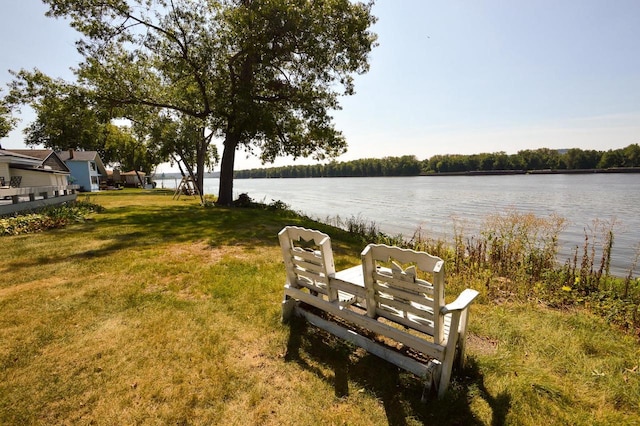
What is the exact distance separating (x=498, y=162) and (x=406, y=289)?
436 ft

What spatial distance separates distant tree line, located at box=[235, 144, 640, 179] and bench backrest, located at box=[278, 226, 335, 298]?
10328cm

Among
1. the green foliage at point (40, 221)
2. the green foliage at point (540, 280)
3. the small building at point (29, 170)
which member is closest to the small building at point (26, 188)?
the small building at point (29, 170)

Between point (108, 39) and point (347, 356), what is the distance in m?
19.8

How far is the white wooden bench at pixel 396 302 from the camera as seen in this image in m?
3.12

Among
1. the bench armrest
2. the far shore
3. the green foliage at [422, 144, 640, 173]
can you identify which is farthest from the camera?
the green foliage at [422, 144, 640, 173]

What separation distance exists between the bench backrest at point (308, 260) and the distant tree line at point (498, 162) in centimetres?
10328

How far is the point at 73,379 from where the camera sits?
138 inches

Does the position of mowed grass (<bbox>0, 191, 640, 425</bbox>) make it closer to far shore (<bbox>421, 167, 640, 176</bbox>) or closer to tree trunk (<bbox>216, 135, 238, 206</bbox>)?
tree trunk (<bbox>216, 135, 238, 206</bbox>)

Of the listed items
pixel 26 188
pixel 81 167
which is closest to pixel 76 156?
pixel 81 167

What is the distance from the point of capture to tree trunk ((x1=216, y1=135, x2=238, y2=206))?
19.5 meters

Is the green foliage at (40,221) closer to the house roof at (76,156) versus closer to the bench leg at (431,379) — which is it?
the bench leg at (431,379)

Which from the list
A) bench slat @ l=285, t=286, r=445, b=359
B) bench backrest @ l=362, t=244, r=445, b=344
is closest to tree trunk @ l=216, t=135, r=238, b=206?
bench slat @ l=285, t=286, r=445, b=359

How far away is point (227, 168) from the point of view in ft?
64.3

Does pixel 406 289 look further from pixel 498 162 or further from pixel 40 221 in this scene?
pixel 498 162
